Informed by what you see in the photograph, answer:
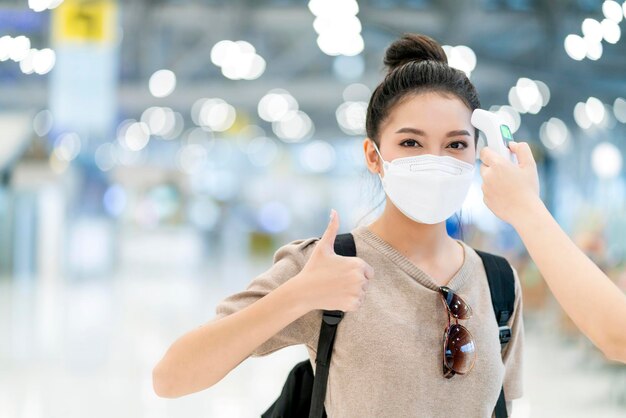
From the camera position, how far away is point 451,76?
5.93 feet

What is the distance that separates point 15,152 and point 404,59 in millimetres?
14668

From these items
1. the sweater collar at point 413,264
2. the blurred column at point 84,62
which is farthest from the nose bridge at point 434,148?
the blurred column at point 84,62

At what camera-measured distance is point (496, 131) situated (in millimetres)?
1677

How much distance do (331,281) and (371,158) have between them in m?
0.55

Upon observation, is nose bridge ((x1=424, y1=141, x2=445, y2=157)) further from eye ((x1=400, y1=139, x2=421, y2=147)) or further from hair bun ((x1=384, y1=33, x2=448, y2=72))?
hair bun ((x1=384, y1=33, x2=448, y2=72))

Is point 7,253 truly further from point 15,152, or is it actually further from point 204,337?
point 204,337

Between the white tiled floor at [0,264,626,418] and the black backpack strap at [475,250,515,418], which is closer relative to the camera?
the black backpack strap at [475,250,515,418]

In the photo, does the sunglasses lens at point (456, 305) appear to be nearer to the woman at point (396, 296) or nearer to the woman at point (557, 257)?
the woman at point (396, 296)

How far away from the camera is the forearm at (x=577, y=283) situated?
1.49 m

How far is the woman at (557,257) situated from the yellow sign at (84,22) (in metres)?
9.80

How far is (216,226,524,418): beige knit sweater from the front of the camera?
5.33ft

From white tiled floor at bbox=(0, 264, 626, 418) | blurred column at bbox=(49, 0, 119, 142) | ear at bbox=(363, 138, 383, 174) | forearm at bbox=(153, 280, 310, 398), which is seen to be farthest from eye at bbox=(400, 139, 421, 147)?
blurred column at bbox=(49, 0, 119, 142)

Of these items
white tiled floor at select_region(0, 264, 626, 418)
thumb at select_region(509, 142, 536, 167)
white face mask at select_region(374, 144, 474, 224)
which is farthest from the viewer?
white tiled floor at select_region(0, 264, 626, 418)

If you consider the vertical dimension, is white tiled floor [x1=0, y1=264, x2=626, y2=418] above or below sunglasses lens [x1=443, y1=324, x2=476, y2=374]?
below
